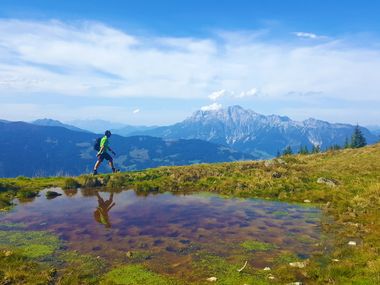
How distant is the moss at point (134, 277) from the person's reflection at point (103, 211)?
6079 millimetres

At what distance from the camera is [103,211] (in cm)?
2223

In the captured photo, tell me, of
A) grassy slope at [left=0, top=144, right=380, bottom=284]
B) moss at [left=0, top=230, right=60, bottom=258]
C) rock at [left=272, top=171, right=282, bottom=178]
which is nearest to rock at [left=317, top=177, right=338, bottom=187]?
grassy slope at [left=0, top=144, right=380, bottom=284]

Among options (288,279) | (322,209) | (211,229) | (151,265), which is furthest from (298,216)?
(151,265)

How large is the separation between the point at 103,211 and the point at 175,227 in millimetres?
5659

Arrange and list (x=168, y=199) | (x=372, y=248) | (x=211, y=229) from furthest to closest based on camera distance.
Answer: (x=168, y=199), (x=211, y=229), (x=372, y=248)

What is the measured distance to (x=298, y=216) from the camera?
854 inches

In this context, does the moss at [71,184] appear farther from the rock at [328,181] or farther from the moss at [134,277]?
the rock at [328,181]

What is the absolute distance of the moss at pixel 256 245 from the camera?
15953 mm

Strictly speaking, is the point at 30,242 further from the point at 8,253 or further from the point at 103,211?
the point at 103,211

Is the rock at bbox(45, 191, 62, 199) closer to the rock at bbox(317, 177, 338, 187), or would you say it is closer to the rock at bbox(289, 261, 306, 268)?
the rock at bbox(289, 261, 306, 268)

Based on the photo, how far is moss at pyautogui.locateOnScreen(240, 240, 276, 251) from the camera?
16.0 m

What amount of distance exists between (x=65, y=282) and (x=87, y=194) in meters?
16.2

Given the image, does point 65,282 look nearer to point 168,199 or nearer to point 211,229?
point 211,229

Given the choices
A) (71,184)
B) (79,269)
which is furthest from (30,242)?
(71,184)
